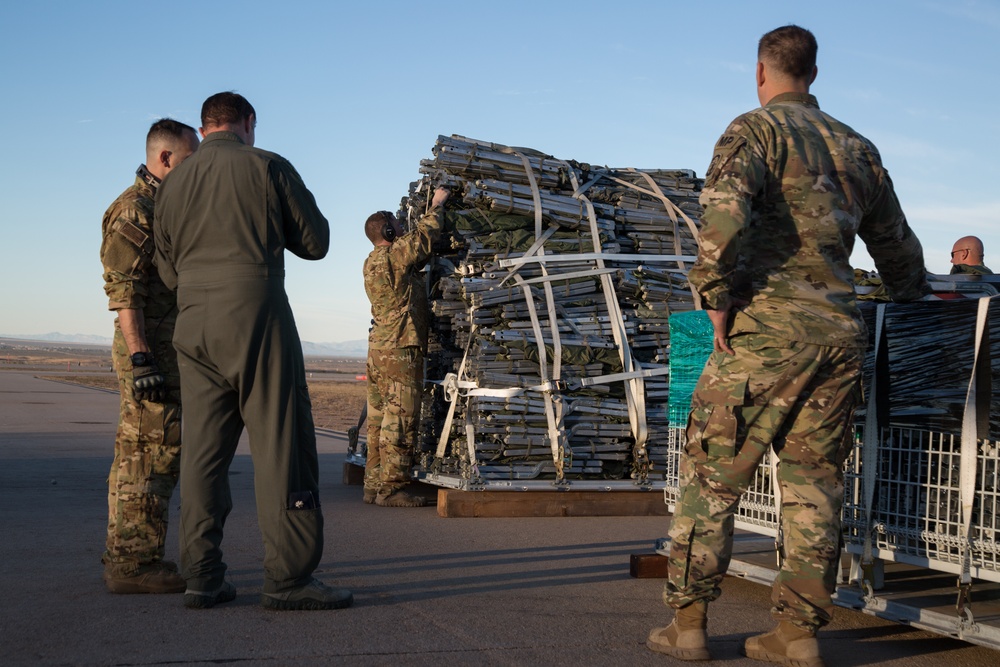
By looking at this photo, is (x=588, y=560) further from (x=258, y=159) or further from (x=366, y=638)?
(x=258, y=159)

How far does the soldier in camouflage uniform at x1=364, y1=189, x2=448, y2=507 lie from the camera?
28.1 feet

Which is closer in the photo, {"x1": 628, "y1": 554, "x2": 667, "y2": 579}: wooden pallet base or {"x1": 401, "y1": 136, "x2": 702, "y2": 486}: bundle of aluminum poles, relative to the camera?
{"x1": 628, "y1": 554, "x2": 667, "y2": 579}: wooden pallet base

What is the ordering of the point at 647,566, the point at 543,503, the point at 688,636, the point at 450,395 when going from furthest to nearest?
the point at 450,395 → the point at 543,503 → the point at 647,566 → the point at 688,636

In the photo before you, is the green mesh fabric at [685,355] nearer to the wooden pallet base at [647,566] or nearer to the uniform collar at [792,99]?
the wooden pallet base at [647,566]

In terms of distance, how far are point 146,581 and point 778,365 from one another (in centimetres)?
319

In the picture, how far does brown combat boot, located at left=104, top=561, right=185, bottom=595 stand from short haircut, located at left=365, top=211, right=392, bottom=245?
4.55m

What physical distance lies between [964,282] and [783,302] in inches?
68.3

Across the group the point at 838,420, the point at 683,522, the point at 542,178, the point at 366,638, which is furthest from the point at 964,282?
the point at 542,178

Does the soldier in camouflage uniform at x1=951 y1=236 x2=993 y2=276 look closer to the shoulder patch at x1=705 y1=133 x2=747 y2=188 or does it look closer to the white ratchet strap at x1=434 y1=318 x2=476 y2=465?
the white ratchet strap at x1=434 y1=318 x2=476 y2=465

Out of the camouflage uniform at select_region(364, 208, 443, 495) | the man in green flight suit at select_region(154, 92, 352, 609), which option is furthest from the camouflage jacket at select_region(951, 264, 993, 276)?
the man in green flight suit at select_region(154, 92, 352, 609)

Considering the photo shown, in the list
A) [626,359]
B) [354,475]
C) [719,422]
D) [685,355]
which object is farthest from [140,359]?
[354,475]

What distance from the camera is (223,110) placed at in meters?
4.81

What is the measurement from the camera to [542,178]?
354 inches

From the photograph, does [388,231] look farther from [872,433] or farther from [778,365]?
[778,365]
